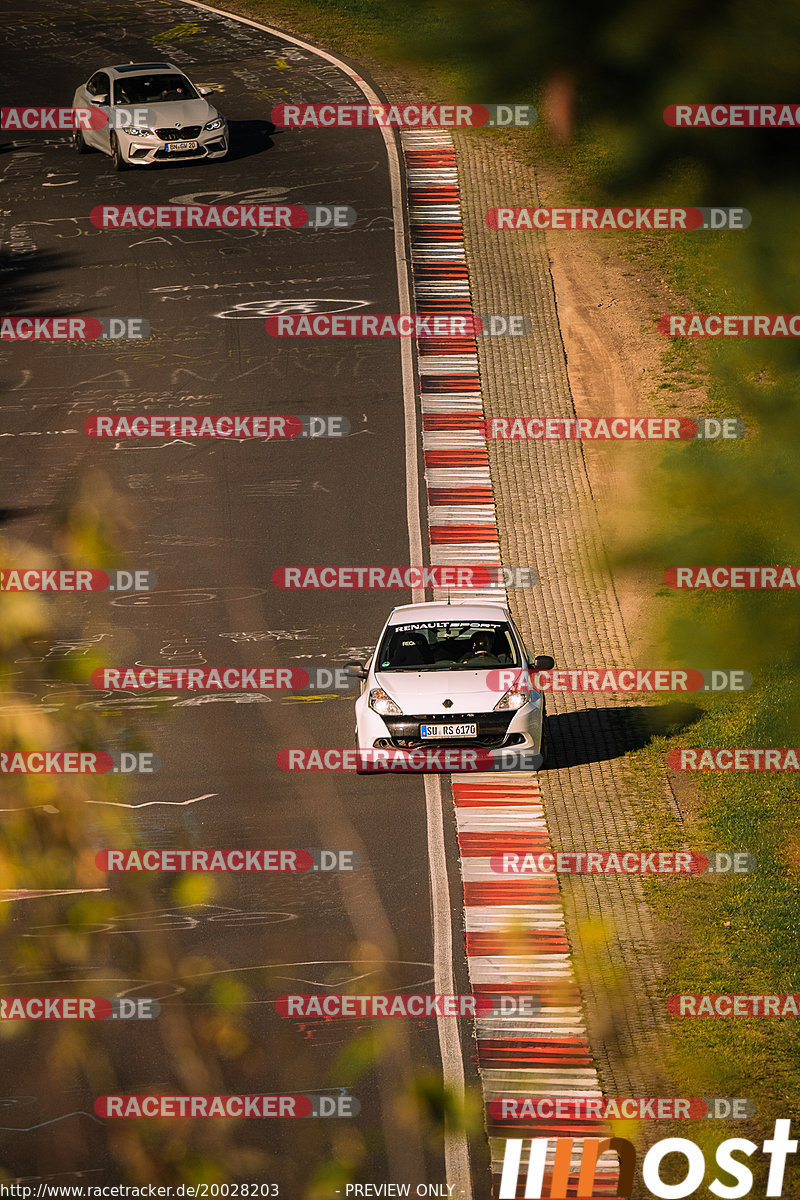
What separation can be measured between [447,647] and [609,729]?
2.61 meters

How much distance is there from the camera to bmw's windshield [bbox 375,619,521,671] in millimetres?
14734

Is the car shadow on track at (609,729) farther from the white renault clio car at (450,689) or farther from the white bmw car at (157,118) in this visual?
the white bmw car at (157,118)

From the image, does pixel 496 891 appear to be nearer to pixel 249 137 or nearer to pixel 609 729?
pixel 609 729

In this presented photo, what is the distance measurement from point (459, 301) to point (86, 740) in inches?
527

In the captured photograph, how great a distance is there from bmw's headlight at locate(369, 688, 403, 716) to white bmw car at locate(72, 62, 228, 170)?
719 inches

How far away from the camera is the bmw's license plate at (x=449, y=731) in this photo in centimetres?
1389

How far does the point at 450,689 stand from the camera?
1416cm

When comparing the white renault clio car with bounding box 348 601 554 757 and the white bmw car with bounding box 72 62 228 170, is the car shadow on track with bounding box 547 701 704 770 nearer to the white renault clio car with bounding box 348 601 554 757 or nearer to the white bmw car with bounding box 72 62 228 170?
the white renault clio car with bounding box 348 601 554 757

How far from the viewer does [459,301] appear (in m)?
26.6

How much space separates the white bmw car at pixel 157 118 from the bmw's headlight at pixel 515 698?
18709 millimetres

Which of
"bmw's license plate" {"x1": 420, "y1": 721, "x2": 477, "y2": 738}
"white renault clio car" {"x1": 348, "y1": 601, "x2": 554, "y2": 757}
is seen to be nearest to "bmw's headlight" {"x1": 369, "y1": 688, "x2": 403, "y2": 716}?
"white renault clio car" {"x1": 348, "y1": 601, "x2": 554, "y2": 757}

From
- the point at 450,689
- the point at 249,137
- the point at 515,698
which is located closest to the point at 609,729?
the point at 515,698

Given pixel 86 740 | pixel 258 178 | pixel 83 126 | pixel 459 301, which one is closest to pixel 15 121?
pixel 83 126

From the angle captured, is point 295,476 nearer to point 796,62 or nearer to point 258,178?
point 258,178
